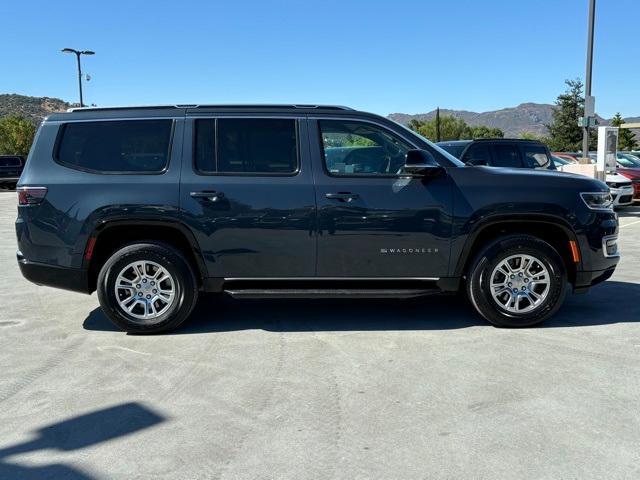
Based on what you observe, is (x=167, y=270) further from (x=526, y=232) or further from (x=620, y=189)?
(x=620, y=189)

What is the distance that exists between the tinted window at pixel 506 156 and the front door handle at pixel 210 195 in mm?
8140

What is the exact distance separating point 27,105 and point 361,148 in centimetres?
9711

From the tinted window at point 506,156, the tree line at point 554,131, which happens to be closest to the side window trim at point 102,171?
the tinted window at point 506,156

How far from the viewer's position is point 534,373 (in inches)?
166

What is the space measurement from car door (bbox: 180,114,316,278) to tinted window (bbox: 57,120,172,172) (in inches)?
10.4

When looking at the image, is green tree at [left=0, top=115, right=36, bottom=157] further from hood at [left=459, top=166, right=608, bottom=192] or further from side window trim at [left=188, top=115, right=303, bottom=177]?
hood at [left=459, top=166, right=608, bottom=192]

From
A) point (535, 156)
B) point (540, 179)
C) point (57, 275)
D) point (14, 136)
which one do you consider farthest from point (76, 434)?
point (14, 136)

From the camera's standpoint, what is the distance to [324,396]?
3.85 meters

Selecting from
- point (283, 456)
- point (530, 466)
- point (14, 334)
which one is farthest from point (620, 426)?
point (14, 334)

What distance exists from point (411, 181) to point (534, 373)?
6.31 ft

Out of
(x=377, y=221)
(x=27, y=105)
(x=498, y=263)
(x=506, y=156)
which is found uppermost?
(x=27, y=105)

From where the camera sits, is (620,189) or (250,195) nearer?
(250,195)

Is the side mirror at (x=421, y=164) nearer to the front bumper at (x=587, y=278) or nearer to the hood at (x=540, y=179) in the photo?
the hood at (x=540, y=179)

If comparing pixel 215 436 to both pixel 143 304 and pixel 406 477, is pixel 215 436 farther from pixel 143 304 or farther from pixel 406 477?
pixel 143 304
